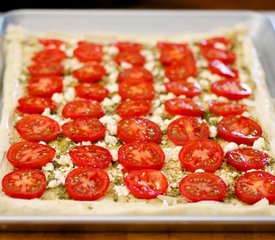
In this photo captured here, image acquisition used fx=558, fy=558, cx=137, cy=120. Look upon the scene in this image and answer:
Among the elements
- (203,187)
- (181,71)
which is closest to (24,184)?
(203,187)

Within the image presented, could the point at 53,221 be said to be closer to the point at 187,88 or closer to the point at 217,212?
the point at 217,212

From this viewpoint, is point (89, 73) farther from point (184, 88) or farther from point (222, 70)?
point (222, 70)

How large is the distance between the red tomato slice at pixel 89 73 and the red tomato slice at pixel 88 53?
0.10m

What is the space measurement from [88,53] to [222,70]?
0.89 metres

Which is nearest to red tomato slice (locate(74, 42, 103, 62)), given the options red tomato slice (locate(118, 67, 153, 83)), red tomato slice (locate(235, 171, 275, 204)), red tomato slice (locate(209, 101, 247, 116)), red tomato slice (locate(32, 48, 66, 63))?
red tomato slice (locate(32, 48, 66, 63))

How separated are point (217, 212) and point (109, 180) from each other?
54 cm

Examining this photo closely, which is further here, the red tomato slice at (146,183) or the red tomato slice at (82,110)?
the red tomato slice at (82,110)

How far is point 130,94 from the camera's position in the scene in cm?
333

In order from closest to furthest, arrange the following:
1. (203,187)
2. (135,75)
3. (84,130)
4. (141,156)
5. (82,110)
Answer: (203,187) < (141,156) < (84,130) < (82,110) < (135,75)

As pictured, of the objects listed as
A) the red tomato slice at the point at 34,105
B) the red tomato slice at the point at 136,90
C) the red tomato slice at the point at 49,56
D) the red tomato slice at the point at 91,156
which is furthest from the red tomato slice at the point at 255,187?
the red tomato slice at the point at 49,56

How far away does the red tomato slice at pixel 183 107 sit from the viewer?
3.17 m

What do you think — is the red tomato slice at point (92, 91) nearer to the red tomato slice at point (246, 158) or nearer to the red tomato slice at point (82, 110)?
the red tomato slice at point (82, 110)

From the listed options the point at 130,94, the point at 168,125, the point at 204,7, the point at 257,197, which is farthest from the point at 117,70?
the point at 204,7

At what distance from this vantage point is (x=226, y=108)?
10.5ft
